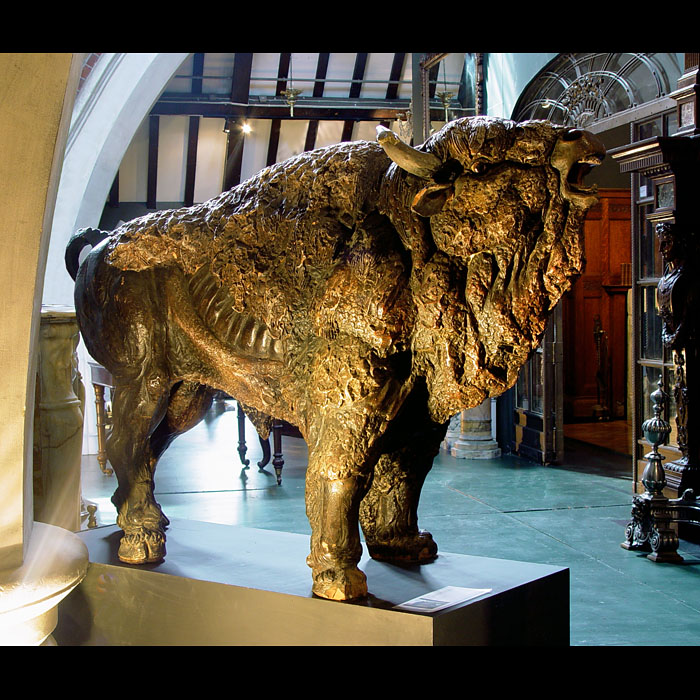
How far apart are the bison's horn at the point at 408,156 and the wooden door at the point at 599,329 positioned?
330 inches

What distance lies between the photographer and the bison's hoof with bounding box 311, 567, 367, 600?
169cm

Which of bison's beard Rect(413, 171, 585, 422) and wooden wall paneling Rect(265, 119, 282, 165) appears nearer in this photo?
bison's beard Rect(413, 171, 585, 422)

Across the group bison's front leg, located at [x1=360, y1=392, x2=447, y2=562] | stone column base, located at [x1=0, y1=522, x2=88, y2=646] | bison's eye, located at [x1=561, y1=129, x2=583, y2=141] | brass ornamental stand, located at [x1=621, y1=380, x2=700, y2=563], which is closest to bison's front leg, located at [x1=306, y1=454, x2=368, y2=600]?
bison's front leg, located at [x1=360, y1=392, x2=447, y2=562]

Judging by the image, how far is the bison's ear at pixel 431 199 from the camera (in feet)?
5.26

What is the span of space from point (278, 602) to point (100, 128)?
6.57m

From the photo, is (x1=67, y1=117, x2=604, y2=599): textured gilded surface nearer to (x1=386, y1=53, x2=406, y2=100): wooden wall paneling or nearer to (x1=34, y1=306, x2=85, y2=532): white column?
(x1=34, y1=306, x2=85, y2=532): white column

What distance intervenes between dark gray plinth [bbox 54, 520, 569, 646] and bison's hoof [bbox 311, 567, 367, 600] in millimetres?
→ 21

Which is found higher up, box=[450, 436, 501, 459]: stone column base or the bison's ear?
the bison's ear

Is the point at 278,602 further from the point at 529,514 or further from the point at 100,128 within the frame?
the point at 100,128

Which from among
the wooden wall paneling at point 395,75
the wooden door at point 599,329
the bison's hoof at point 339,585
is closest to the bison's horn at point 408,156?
the bison's hoof at point 339,585

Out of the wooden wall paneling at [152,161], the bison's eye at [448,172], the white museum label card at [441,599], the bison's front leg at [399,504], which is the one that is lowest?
the white museum label card at [441,599]

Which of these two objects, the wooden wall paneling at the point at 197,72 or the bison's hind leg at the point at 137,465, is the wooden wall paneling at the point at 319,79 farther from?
the bison's hind leg at the point at 137,465

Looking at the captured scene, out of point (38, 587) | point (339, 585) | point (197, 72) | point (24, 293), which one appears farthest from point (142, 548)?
point (197, 72)

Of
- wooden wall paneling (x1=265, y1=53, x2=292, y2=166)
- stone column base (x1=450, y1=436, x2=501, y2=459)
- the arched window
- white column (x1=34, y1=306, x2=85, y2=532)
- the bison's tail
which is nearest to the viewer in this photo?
the bison's tail
